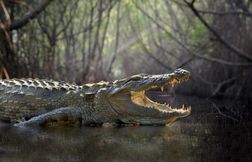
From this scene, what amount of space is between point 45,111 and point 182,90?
308 inches

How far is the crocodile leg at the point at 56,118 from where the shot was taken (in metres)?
5.48

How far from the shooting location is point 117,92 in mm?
5465

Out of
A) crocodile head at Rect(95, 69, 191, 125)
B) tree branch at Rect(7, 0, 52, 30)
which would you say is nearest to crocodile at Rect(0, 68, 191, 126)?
crocodile head at Rect(95, 69, 191, 125)

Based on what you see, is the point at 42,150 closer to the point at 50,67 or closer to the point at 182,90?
the point at 50,67

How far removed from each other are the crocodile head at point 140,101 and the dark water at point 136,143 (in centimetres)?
13

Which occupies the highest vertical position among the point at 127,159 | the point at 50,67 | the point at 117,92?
the point at 50,67

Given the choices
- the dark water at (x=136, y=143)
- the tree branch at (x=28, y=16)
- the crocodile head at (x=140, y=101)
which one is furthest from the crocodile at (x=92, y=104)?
the tree branch at (x=28, y=16)

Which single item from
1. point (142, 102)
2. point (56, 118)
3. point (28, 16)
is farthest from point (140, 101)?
point (28, 16)

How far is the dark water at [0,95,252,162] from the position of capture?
347 cm

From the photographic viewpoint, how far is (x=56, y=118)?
5.49 m

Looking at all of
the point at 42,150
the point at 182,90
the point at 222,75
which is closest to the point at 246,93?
the point at 222,75

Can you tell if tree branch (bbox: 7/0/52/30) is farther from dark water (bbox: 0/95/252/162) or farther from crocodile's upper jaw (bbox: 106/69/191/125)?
crocodile's upper jaw (bbox: 106/69/191/125)

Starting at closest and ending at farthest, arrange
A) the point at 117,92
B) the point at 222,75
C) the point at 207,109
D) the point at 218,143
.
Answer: the point at 218,143 < the point at 117,92 < the point at 207,109 < the point at 222,75

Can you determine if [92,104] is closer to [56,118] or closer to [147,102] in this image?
[56,118]
